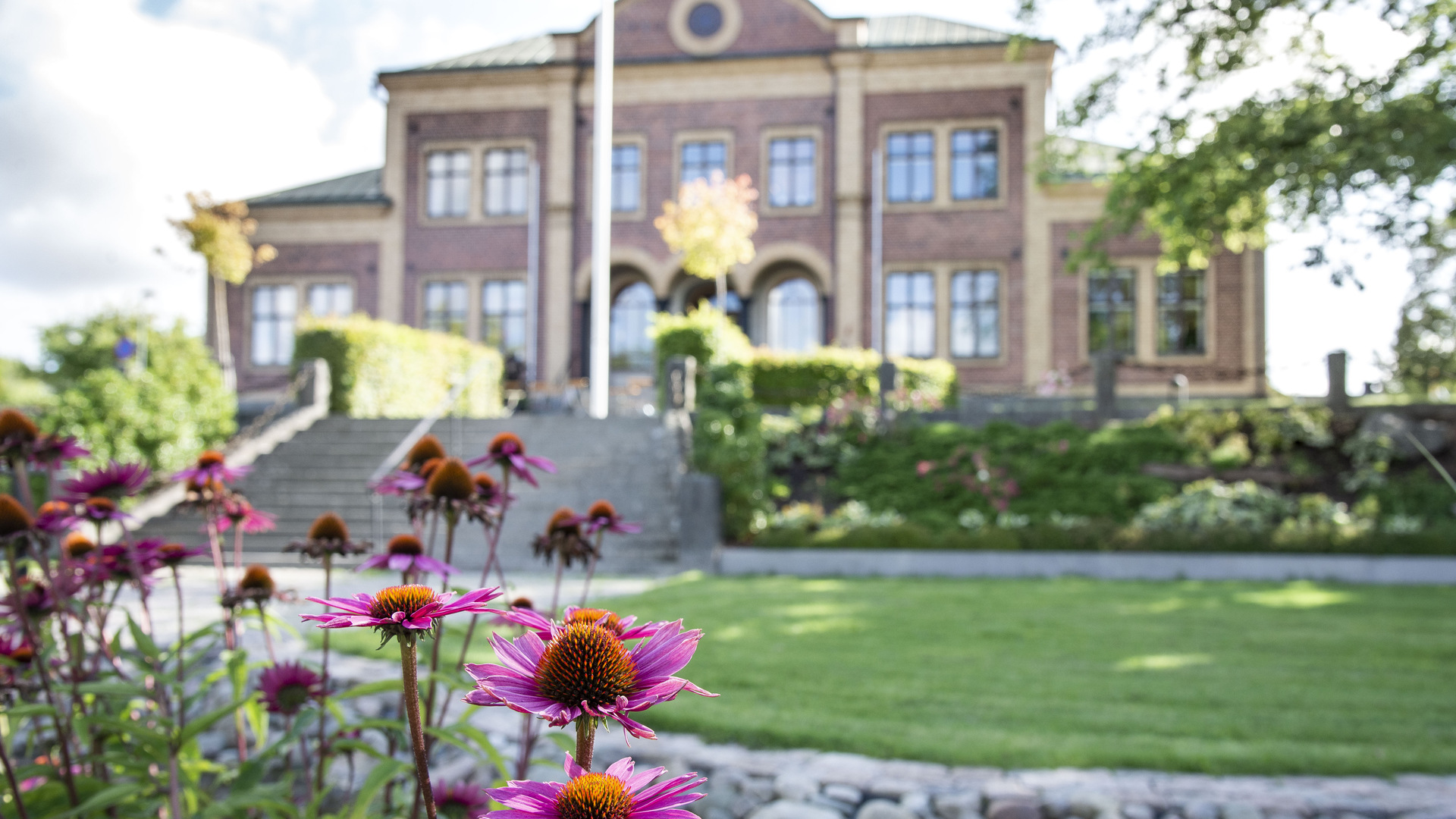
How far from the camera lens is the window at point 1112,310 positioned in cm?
2108

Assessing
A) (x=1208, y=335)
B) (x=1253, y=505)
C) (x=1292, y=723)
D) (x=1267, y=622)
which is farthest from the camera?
(x=1208, y=335)

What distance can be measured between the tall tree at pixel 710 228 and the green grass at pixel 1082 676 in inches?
469

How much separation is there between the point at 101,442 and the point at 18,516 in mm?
11438

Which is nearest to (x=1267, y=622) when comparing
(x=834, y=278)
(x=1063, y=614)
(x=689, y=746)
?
(x=1063, y=614)

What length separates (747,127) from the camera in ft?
74.0

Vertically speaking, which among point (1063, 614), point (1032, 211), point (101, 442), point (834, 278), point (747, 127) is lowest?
point (1063, 614)

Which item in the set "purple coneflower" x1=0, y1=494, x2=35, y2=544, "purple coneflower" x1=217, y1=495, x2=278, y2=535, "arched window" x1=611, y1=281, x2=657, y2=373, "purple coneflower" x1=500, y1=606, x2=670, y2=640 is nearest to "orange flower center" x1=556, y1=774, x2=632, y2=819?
"purple coneflower" x1=500, y1=606, x2=670, y2=640

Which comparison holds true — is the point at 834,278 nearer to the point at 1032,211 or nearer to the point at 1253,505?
the point at 1032,211

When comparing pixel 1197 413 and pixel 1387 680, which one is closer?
pixel 1387 680

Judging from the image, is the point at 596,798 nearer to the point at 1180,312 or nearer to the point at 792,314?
the point at 792,314

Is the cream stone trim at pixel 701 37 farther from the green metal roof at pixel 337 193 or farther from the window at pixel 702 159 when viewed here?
the green metal roof at pixel 337 193

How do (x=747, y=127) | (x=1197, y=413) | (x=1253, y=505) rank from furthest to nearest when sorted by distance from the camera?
(x=747, y=127) → (x=1197, y=413) → (x=1253, y=505)

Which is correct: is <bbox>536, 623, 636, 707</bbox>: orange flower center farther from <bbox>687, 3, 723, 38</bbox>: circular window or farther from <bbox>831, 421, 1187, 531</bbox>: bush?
<bbox>687, 3, 723, 38</bbox>: circular window

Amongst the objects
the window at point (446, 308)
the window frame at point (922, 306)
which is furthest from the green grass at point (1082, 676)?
the window at point (446, 308)
